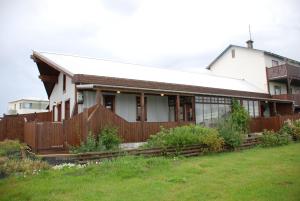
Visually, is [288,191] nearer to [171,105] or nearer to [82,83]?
[82,83]

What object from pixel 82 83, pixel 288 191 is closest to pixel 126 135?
pixel 82 83

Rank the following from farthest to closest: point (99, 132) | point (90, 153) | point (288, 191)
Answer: point (99, 132), point (90, 153), point (288, 191)

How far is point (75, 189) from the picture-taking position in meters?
8.48

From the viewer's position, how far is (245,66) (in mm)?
36406

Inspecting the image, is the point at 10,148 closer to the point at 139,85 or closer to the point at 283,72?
the point at 139,85

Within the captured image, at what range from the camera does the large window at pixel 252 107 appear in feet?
90.9

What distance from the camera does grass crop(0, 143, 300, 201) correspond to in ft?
25.2

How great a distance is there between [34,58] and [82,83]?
281 inches

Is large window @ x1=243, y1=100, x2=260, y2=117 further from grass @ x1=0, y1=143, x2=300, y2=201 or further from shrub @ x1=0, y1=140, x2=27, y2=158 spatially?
shrub @ x1=0, y1=140, x2=27, y2=158

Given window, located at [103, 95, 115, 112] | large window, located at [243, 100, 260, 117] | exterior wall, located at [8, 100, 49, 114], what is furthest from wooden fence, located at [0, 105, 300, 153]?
exterior wall, located at [8, 100, 49, 114]

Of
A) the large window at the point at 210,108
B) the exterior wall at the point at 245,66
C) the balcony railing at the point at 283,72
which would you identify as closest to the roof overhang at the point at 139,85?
the large window at the point at 210,108

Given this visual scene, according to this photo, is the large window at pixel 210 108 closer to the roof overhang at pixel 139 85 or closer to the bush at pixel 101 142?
the roof overhang at pixel 139 85

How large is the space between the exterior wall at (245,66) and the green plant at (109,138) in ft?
77.9

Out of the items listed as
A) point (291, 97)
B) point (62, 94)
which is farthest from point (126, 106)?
point (291, 97)
